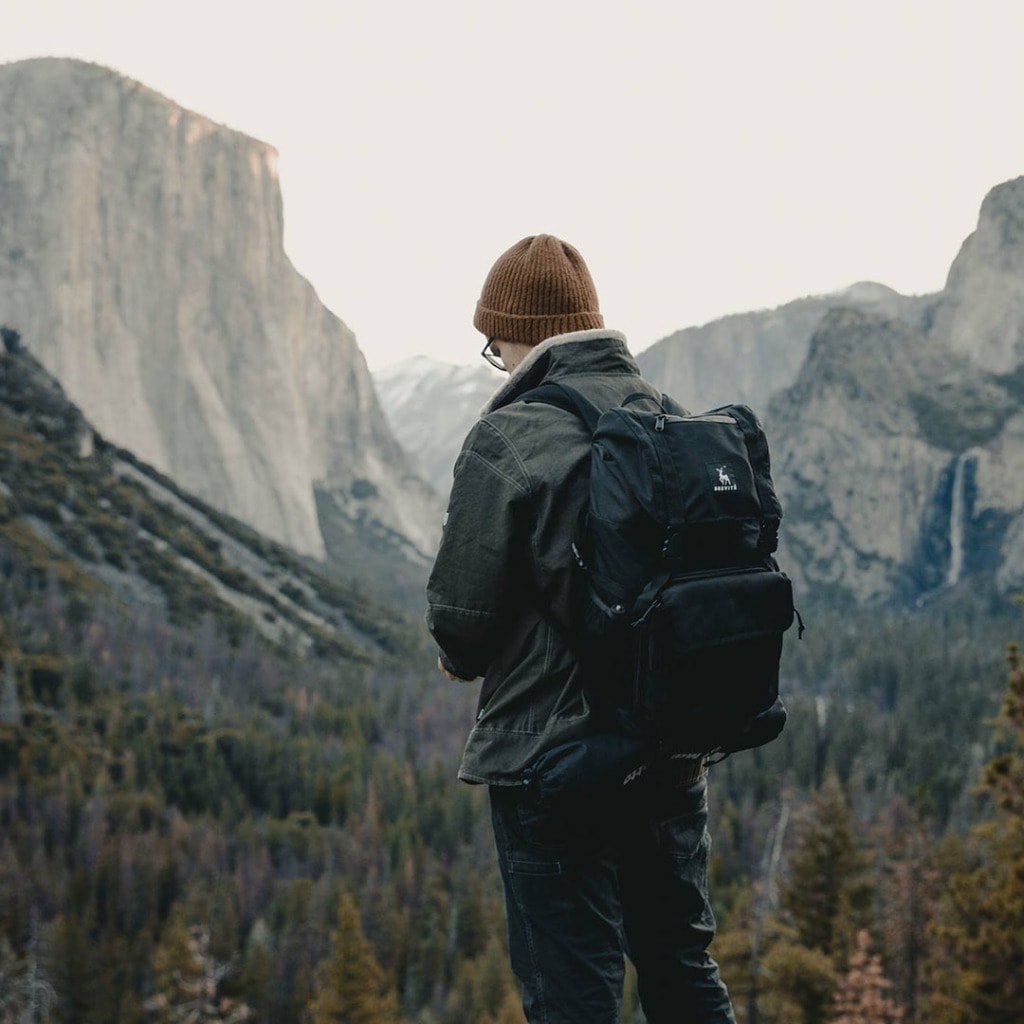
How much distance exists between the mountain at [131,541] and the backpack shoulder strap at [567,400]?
116 metres

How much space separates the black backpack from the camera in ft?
11.3

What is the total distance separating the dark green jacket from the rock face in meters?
152

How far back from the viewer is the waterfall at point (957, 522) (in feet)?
630

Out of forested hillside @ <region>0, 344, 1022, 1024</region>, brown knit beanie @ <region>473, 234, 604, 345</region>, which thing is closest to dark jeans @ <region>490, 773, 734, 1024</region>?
brown knit beanie @ <region>473, 234, 604, 345</region>

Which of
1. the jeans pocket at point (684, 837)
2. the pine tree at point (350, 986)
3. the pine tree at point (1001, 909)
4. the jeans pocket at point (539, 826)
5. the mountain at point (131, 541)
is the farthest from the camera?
the mountain at point (131, 541)

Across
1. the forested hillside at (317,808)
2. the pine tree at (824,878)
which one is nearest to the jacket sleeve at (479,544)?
the forested hillside at (317,808)

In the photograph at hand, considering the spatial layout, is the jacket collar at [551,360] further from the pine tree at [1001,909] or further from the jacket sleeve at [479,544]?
the pine tree at [1001,909]

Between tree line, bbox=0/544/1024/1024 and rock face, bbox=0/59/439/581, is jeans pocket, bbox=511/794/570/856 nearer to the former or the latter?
tree line, bbox=0/544/1024/1024

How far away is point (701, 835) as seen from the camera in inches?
161

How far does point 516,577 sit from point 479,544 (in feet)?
0.57

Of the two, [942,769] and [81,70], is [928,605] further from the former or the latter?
[81,70]

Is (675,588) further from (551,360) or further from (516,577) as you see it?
(551,360)

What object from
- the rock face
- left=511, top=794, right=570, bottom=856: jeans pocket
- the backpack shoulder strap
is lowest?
left=511, top=794, right=570, bottom=856: jeans pocket

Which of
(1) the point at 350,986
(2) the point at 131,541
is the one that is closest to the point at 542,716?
(1) the point at 350,986
